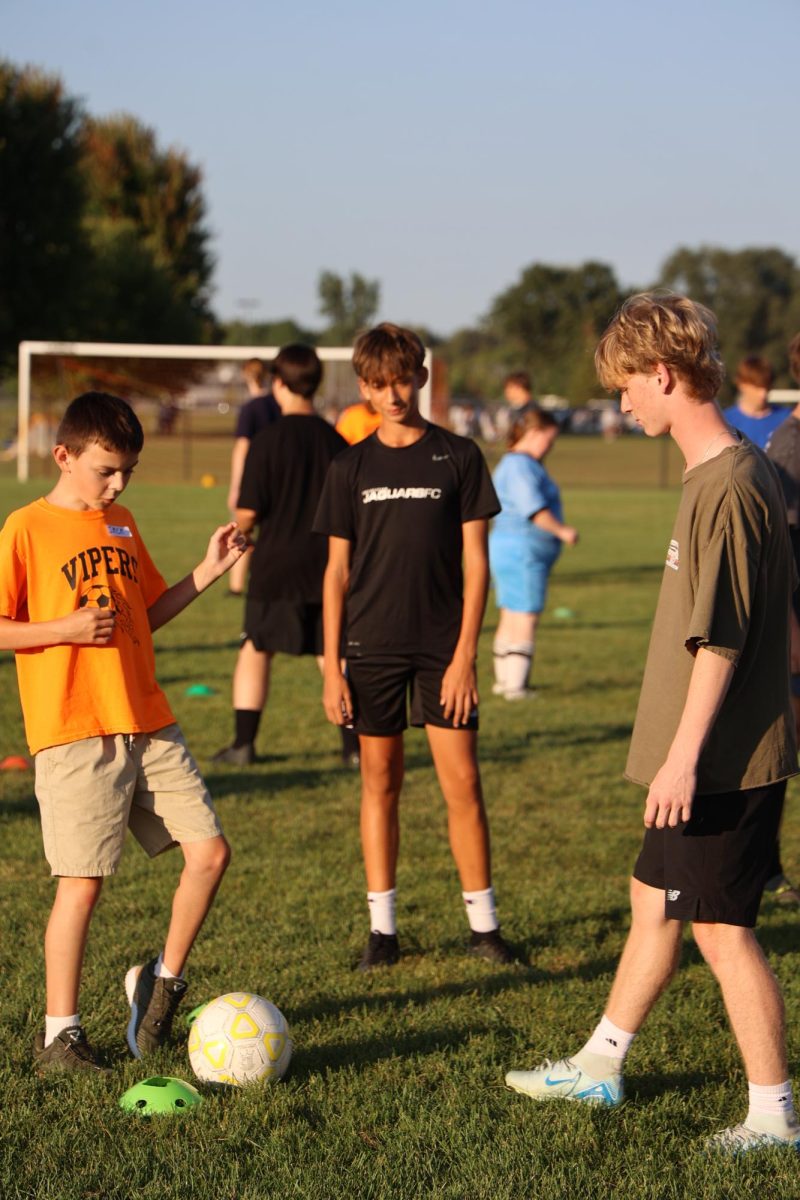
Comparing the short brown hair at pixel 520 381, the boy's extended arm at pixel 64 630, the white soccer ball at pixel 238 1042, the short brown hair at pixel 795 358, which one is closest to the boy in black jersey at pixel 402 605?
the white soccer ball at pixel 238 1042

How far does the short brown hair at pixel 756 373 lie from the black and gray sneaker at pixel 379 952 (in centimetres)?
576

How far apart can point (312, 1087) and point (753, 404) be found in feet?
22.7

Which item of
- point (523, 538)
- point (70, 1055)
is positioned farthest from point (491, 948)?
point (523, 538)

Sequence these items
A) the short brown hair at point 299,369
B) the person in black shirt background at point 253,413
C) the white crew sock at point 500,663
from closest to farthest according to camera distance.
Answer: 1. the short brown hair at point 299,369
2. the white crew sock at point 500,663
3. the person in black shirt background at point 253,413

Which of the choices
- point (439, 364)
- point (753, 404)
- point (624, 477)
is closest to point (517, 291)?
point (624, 477)

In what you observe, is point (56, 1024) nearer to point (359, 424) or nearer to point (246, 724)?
point (246, 724)

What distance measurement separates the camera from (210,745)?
316 inches

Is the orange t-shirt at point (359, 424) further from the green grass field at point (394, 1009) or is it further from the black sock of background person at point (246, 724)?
the black sock of background person at point (246, 724)

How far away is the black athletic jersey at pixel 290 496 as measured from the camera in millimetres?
7293

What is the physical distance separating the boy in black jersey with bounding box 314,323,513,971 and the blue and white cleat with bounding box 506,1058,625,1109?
110 centimetres

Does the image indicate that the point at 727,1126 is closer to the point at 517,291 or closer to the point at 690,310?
the point at 690,310

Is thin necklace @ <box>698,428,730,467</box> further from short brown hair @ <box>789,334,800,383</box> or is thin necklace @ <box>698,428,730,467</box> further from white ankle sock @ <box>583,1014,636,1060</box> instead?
short brown hair @ <box>789,334,800,383</box>

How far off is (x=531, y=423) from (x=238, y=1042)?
625 cm

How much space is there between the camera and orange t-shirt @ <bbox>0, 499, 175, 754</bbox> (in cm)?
364
